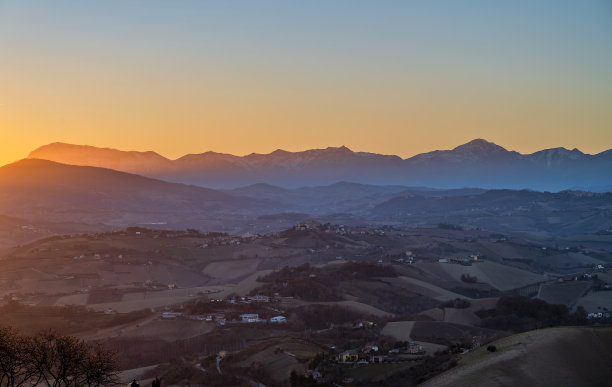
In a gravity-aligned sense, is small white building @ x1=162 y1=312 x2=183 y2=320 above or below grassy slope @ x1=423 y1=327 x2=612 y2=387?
below

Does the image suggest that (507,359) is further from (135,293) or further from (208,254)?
(208,254)

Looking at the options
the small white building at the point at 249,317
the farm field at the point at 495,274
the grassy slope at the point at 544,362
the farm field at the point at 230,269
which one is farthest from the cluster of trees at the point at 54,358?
the farm field at the point at 230,269

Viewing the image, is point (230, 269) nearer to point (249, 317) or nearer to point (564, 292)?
Answer: point (249, 317)

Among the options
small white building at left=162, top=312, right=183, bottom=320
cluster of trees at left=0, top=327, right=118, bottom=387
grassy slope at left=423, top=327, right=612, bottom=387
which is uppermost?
cluster of trees at left=0, top=327, right=118, bottom=387

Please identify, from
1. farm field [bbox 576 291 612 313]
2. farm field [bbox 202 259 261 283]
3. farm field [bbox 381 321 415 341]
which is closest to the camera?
farm field [bbox 381 321 415 341]

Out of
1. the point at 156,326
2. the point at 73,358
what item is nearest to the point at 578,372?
the point at 73,358

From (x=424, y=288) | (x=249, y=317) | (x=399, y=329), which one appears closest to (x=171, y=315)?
(x=249, y=317)

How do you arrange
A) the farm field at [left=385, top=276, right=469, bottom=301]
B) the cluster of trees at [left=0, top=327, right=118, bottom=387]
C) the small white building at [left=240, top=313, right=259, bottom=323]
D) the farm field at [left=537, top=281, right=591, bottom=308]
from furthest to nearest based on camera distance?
the farm field at [left=385, top=276, right=469, bottom=301], the farm field at [left=537, top=281, right=591, bottom=308], the small white building at [left=240, top=313, right=259, bottom=323], the cluster of trees at [left=0, top=327, right=118, bottom=387]

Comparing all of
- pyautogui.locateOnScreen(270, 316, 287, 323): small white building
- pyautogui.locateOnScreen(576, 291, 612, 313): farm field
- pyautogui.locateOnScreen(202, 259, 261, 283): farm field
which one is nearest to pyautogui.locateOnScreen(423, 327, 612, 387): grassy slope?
pyautogui.locateOnScreen(270, 316, 287, 323): small white building

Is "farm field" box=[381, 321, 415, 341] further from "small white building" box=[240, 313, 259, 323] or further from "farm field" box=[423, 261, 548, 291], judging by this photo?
"farm field" box=[423, 261, 548, 291]

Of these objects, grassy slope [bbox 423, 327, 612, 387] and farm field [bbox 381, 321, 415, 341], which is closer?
grassy slope [bbox 423, 327, 612, 387]

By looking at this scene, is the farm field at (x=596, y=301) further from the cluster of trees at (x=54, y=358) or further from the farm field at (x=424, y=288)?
the cluster of trees at (x=54, y=358)
